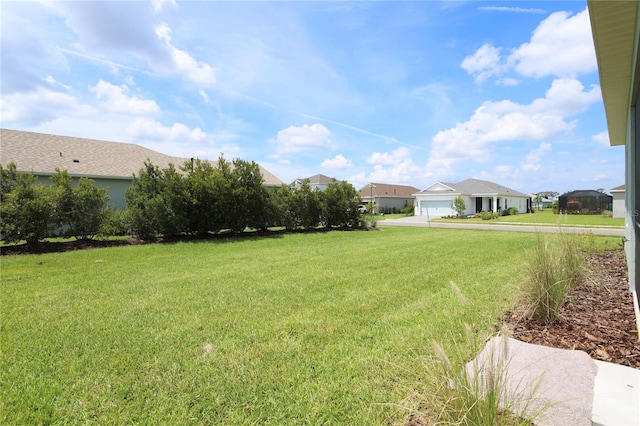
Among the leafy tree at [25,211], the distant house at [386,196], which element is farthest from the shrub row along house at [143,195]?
the distant house at [386,196]

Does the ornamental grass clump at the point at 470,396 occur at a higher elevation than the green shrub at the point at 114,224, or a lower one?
lower

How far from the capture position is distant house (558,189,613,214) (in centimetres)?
3306

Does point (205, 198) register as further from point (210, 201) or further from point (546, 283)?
point (546, 283)

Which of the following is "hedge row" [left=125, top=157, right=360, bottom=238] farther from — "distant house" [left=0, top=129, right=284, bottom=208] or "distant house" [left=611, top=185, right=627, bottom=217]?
"distant house" [left=611, top=185, right=627, bottom=217]

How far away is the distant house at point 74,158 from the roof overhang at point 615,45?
1721 centimetres

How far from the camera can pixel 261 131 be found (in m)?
18.8

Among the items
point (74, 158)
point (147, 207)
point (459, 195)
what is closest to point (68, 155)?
point (74, 158)

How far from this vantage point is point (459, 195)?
36.0 metres

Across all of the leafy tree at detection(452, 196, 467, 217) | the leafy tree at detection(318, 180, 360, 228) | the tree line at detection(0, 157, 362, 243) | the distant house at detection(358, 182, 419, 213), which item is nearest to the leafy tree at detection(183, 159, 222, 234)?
the tree line at detection(0, 157, 362, 243)

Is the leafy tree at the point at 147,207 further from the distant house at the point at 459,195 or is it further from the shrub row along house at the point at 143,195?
the distant house at the point at 459,195

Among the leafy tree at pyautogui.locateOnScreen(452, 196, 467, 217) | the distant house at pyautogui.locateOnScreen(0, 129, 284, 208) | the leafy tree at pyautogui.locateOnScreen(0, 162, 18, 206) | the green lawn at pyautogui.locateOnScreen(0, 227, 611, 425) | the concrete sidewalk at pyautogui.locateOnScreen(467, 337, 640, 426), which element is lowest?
the green lawn at pyautogui.locateOnScreen(0, 227, 611, 425)

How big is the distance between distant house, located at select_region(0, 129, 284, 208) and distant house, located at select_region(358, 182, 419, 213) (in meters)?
34.4

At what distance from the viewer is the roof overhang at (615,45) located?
3346 mm

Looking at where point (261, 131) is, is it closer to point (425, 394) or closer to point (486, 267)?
point (486, 267)
